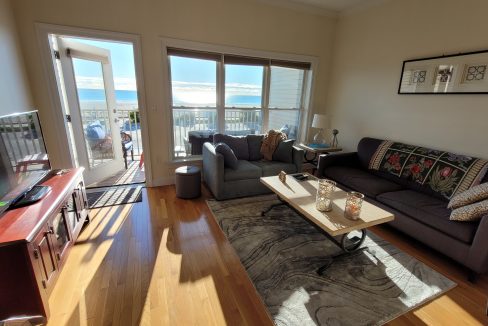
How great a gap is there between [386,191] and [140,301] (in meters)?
2.64

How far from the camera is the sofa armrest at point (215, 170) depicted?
2881mm

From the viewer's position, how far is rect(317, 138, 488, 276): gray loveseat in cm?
179

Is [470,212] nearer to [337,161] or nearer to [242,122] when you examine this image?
[337,161]

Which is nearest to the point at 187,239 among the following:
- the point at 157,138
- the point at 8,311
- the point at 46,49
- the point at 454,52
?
the point at 8,311

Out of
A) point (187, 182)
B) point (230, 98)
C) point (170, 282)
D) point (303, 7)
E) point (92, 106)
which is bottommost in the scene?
point (170, 282)

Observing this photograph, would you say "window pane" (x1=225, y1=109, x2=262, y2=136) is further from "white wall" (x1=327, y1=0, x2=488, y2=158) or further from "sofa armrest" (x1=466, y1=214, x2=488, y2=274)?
"sofa armrest" (x1=466, y1=214, x2=488, y2=274)

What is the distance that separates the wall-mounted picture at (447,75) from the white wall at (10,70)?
4464mm

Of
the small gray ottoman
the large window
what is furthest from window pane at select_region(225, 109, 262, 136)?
the small gray ottoman

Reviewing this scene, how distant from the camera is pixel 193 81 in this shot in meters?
3.42

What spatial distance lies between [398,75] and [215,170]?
2.81 m

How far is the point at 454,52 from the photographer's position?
2551 mm

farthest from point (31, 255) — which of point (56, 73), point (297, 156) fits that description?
point (297, 156)

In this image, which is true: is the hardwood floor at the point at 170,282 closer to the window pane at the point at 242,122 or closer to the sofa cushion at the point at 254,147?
the sofa cushion at the point at 254,147

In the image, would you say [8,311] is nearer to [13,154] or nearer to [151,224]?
[13,154]
